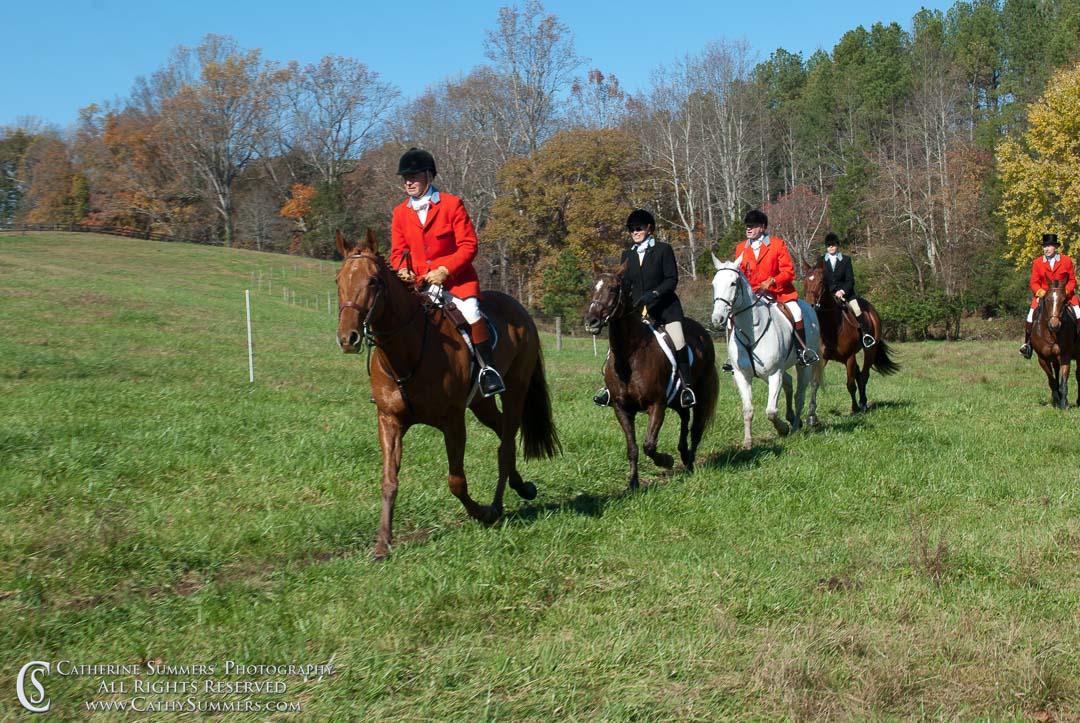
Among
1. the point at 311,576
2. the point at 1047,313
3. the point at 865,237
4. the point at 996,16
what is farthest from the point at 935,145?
the point at 311,576

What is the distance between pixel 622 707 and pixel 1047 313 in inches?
530

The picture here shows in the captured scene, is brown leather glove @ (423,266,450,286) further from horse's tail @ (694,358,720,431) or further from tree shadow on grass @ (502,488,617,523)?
horse's tail @ (694,358,720,431)

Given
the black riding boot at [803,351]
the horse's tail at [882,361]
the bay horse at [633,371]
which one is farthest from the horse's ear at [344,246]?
the horse's tail at [882,361]

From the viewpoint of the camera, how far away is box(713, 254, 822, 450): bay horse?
1135 centimetres

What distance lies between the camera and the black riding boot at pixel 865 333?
15.5 meters

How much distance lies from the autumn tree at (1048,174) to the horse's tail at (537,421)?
137ft

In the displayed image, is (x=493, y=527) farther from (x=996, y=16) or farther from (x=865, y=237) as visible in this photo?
(x=996, y=16)

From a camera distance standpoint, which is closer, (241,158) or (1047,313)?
(1047,313)

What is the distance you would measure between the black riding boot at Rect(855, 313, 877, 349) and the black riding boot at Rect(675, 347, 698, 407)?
6.57m

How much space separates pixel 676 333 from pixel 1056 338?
27.8ft

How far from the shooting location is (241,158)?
7894 centimetres

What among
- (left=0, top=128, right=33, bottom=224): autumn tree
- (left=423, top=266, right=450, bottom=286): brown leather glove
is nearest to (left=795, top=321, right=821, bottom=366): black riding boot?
(left=423, top=266, right=450, bottom=286): brown leather glove

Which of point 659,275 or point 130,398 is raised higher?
point 659,275

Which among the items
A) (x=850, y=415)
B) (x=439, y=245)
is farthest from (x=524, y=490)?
(x=850, y=415)
